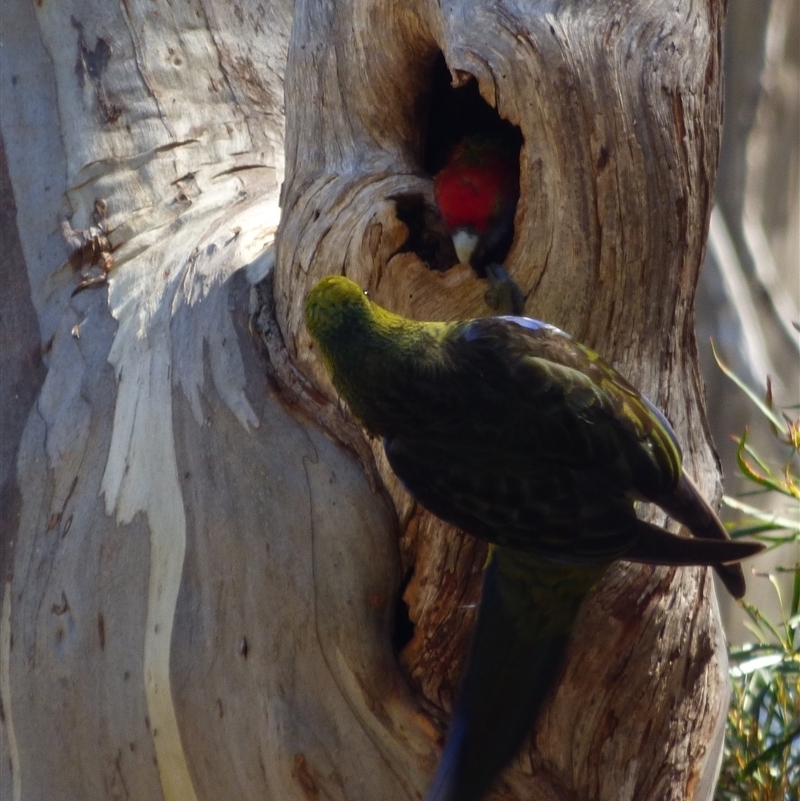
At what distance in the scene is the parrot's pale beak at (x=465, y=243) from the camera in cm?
179

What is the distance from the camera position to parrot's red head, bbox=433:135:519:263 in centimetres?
181

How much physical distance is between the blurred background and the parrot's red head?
10.5 feet

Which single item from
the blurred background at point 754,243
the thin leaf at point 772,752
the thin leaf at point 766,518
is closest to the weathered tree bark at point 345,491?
the thin leaf at point 772,752

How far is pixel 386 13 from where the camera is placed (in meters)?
1.97

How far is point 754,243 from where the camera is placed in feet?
17.0

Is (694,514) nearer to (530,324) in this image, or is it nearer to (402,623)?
(530,324)

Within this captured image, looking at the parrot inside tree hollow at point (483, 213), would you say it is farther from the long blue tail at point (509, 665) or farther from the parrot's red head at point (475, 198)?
the long blue tail at point (509, 665)

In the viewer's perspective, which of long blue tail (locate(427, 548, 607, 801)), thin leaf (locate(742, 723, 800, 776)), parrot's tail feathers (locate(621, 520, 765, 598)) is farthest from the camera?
thin leaf (locate(742, 723, 800, 776))

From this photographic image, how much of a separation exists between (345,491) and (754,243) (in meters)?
4.04

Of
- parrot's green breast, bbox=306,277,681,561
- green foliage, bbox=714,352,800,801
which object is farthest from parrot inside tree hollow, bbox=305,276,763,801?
green foliage, bbox=714,352,800,801

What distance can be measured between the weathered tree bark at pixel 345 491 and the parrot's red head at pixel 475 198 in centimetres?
6

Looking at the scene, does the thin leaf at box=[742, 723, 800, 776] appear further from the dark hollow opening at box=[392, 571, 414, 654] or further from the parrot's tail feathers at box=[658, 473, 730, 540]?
the dark hollow opening at box=[392, 571, 414, 654]

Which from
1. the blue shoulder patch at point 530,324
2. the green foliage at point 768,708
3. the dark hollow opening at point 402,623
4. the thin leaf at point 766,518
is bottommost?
the green foliage at point 768,708

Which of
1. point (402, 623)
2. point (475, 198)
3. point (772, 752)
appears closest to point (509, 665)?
point (402, 623)
